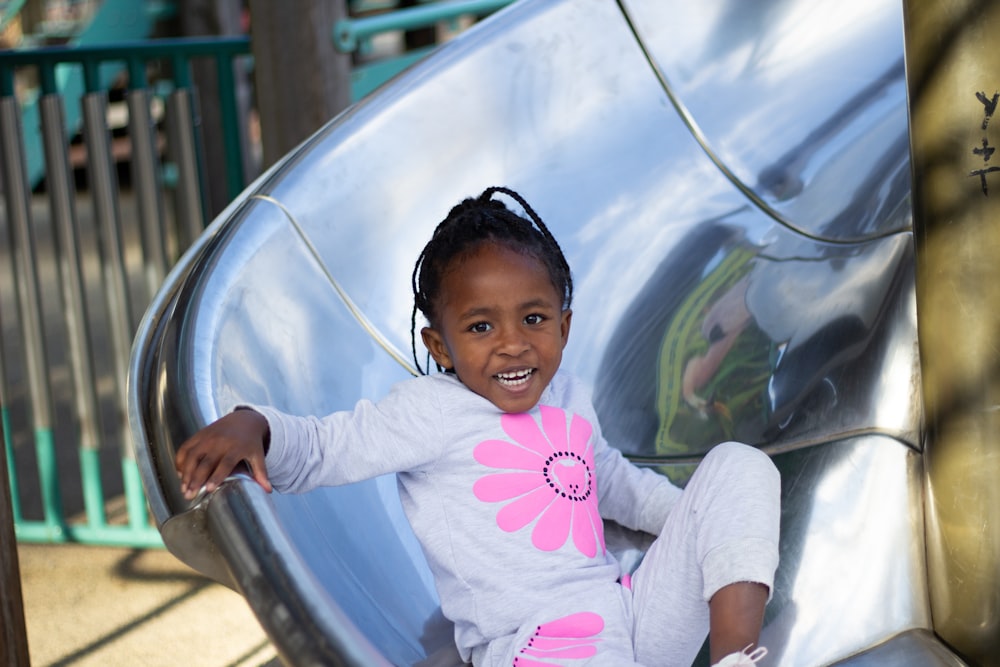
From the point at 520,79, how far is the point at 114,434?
6.30ft

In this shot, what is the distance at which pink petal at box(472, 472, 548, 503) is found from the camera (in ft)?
4.73

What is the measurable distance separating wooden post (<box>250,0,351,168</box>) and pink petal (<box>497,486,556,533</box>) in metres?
1.57

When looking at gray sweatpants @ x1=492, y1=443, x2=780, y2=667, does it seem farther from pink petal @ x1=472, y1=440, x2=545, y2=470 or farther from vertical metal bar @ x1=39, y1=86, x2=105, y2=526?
vertical metal bar @ x1=39, y1=86, x2=105, y2=526

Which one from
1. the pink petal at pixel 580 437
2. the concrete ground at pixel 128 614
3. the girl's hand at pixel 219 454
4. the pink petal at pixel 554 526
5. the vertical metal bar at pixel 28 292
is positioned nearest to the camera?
the girl's hand at pixel 219 454

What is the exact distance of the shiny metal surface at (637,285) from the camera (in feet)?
4.76

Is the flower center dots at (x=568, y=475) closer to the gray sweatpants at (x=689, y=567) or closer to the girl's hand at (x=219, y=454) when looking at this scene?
the gray sweatpants at (x=689, y=567)

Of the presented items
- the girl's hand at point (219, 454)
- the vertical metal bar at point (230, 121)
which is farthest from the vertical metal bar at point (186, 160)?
the girl's hand at point (219, 454)

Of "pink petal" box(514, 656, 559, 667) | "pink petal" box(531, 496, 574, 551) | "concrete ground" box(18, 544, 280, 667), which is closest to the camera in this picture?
"pink petal" box(514, 656, 559, 667)

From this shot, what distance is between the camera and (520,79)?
87.4 inches

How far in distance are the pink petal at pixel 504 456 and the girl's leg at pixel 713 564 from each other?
0.57 ft

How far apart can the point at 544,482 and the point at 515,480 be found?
0.03 m

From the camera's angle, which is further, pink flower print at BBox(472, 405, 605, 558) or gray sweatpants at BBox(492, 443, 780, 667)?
pink flower print at BBox(472, 405, 605, 558)

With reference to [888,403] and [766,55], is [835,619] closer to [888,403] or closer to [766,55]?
[888,403]

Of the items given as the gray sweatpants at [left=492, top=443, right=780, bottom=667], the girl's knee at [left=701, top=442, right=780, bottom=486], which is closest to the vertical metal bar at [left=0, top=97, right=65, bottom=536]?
the gray sweatpants at [left=492, top=443, right=780, bottom=667]
